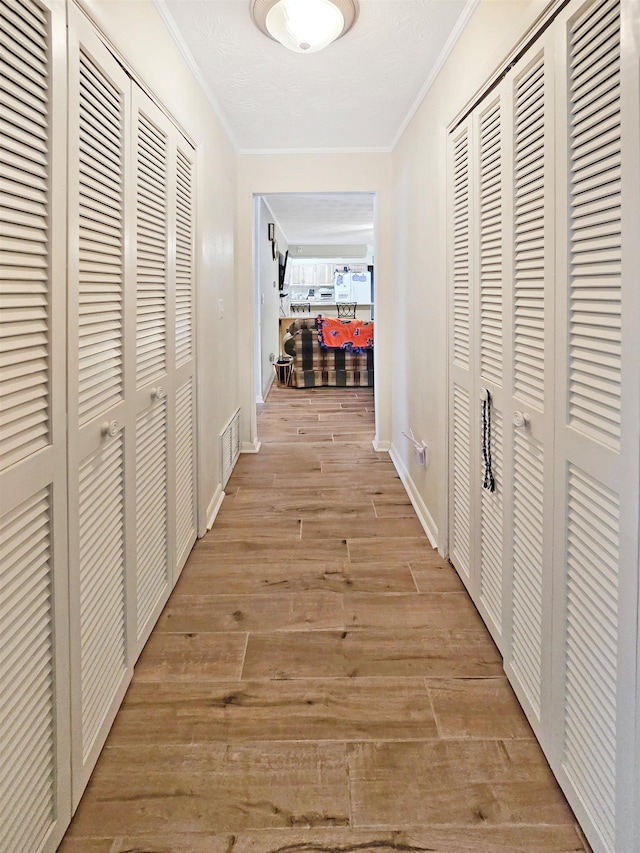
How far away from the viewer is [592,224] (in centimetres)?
118

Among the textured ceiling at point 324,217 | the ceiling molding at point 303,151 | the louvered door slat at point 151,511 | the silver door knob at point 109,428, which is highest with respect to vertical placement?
the textured ceiling at point 324,217

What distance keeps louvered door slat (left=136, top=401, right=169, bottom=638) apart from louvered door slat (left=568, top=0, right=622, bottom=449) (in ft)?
4.38

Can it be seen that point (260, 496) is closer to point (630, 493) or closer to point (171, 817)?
point (171, 817)

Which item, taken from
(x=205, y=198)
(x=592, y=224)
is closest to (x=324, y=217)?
(x=205, y=198)

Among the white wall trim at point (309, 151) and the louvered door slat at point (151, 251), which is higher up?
the white wall trim at point (309, 151)

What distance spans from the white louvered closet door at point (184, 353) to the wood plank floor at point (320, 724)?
218 mm

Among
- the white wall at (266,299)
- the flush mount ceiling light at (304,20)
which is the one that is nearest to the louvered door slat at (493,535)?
the flush mount ceiling light at (304,20)

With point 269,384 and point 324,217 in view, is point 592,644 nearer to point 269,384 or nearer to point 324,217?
point 269,384

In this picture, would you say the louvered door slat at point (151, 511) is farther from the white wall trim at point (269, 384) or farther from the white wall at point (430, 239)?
the white wall trim at point (269, 384)

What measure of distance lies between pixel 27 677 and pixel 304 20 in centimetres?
230

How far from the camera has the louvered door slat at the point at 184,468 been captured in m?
2.46

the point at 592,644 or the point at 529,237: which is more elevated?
the point at 529,237

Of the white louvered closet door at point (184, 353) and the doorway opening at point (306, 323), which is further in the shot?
the doorway opening at point (306, 323)

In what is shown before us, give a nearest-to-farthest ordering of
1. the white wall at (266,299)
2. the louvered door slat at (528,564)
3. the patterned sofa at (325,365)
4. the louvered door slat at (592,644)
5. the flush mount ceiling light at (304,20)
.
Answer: the louvered door slat at (592,644)
the louvered door slat at (528,564)
the flush mount ceiling light at (304,20)
the white wall at (266,299)
the patterned sofa at (325,365)
